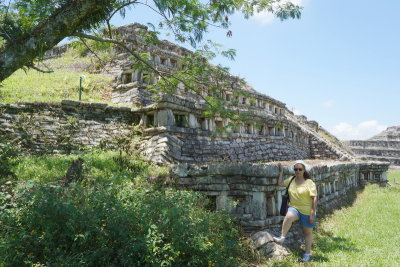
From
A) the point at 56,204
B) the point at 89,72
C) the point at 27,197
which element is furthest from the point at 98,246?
the point at 89,72

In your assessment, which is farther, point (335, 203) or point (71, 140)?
point (335, 203)

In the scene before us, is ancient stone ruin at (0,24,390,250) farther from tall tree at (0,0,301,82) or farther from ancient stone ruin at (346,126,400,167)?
ancient stone ruin at (346,126,400,167)

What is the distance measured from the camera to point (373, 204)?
32.1 ft

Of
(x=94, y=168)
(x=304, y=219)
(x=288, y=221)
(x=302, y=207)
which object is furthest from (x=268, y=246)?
(x=94, y=168)

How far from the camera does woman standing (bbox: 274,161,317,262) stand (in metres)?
4.81

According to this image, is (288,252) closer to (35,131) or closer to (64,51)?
(35,131)

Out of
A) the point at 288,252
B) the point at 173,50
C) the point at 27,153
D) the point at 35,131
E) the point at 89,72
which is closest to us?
the point at 288,252

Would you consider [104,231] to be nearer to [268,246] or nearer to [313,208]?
[268,246]

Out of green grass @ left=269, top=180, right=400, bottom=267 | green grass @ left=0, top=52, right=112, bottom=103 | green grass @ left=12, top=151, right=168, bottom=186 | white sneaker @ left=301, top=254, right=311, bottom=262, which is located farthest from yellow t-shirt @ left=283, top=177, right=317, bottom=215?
green grass @ left=0, top=52, right=112, bottom=103

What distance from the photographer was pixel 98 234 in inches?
140

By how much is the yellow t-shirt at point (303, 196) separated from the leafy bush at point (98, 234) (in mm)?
1614

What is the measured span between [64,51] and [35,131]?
2282 cm

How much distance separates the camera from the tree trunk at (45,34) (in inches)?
170

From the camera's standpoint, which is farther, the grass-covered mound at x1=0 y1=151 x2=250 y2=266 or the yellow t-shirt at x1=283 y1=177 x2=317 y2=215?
the yellow t-shirt at x1=283 y1=177 x2=317 y2=215
